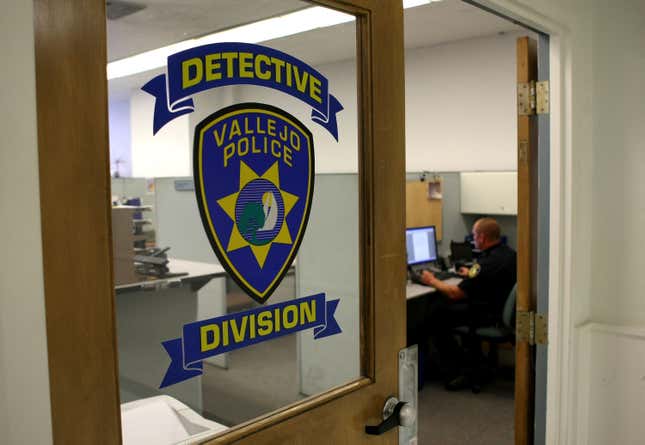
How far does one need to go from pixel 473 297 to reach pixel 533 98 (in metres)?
2.26

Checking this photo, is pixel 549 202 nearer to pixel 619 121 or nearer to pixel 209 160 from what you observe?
pixel 619 121

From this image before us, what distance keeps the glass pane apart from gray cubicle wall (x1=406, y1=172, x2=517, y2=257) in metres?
3.70

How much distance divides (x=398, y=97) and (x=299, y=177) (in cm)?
32

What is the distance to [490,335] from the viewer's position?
3.92 m

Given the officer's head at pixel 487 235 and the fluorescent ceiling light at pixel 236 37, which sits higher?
the fluorescent ceiling light at pixel 236 37

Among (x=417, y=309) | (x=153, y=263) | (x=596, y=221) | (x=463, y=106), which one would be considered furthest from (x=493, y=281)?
A: (x=153, y=263)

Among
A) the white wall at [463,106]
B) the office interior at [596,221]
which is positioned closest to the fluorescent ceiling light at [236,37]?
the office interior at [596,221]

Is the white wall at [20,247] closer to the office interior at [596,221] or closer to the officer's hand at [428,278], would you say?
the office interior at [596,221]

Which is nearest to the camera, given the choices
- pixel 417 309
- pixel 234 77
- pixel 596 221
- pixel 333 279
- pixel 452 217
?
pixel 234 77

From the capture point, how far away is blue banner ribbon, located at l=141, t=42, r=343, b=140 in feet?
2.99

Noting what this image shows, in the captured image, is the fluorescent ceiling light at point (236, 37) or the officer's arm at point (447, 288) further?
the officer's arm at point (447, 288)

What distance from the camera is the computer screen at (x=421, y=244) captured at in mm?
4492

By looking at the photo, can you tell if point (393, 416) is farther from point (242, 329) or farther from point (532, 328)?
point (532, 328)

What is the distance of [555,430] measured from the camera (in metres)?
1.95
